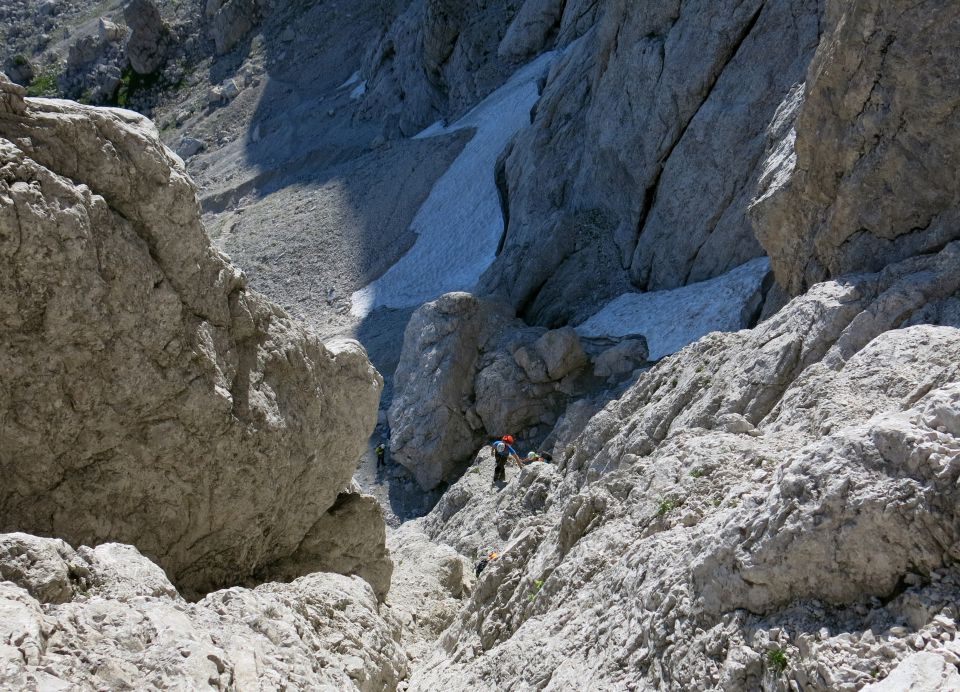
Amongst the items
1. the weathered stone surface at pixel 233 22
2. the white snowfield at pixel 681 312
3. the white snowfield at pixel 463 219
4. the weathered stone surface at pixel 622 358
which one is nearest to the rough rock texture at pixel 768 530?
the white snowfield at pixel 681 312

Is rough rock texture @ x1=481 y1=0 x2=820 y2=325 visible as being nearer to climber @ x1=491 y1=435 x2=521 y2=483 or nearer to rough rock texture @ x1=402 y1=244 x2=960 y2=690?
climber @ x1=491 y1=435 x2=521 y2=483

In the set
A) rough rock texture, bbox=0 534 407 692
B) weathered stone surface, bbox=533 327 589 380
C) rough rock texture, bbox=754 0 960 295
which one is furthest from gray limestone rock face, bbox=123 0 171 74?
rough rock texture, bbox=0 534 407 692

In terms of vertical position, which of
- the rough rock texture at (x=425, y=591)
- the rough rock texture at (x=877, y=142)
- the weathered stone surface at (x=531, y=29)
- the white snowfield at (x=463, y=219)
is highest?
the weathered stone surface at (x=531, y=29)

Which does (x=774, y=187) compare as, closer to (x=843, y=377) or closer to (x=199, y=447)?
(x=843, y=377)

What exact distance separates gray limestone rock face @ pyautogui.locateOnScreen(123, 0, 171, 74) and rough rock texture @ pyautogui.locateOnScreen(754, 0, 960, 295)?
7456 centimetres

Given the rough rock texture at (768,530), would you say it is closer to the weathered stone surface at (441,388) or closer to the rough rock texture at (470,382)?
the rough rock texture at (470,382)

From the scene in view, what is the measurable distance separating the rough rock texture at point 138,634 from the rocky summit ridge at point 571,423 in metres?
0.03

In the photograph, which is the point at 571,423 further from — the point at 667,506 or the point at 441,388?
the point at 667,506

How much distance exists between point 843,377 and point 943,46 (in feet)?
19.9

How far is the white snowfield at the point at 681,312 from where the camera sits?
25688mm

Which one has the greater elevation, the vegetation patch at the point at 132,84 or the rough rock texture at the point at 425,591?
the vegetation patch at the point at 132,84

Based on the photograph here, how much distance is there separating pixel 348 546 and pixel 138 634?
26.2 feet

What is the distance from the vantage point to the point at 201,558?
11.7 meters

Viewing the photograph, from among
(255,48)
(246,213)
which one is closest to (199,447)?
(246,213)
